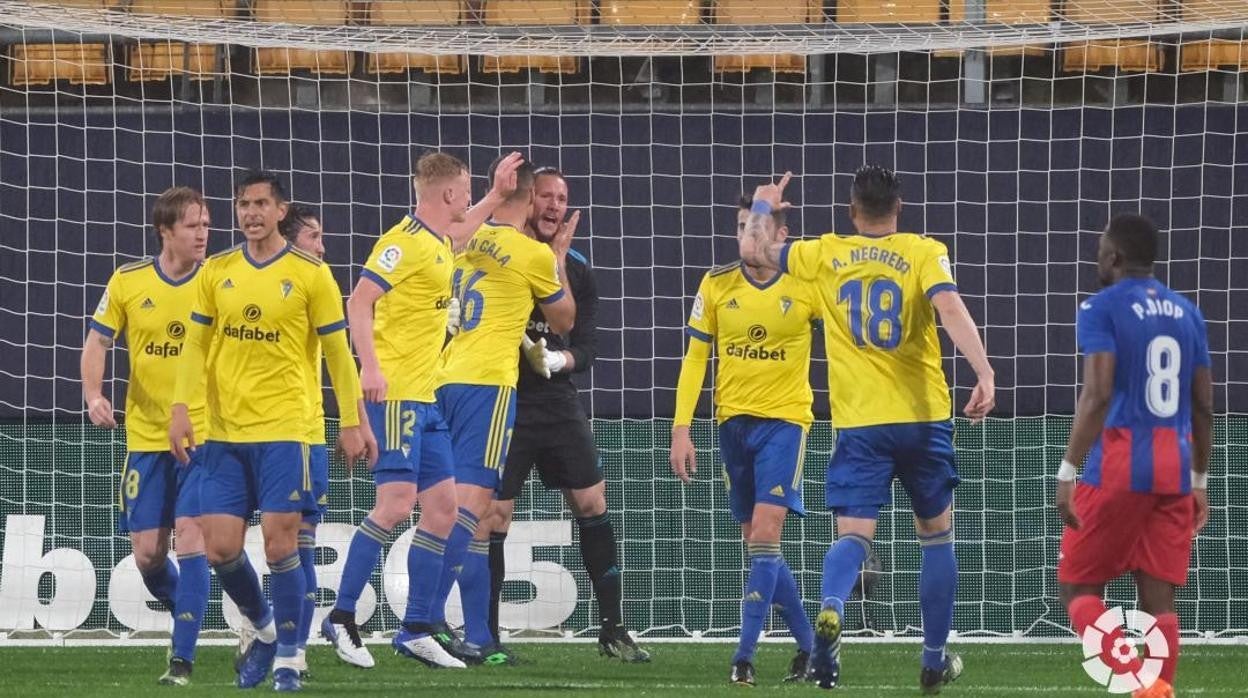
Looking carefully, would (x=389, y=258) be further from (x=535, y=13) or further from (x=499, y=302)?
(x=535, y=13)

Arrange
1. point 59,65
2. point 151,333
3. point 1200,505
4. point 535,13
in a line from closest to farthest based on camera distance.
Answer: point 1200,505
point 151,333
point 59,65
point 535,13

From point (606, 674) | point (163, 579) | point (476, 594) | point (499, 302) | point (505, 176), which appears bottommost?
point (606, 674)

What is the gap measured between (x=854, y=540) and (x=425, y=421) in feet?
6.86

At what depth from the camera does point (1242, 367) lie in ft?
39.0

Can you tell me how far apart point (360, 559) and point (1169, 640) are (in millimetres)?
3550

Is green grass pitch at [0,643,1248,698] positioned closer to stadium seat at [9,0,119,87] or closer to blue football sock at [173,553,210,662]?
blue football sock at [173,553,210,662]

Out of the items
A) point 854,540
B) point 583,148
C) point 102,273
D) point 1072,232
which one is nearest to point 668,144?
point 583,148

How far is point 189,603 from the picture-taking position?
7.59 m

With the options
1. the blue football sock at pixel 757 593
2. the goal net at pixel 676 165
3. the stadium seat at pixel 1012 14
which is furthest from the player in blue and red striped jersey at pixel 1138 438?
the stadium seat at pixel 1012 14

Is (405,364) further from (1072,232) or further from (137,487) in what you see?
(1072,232)

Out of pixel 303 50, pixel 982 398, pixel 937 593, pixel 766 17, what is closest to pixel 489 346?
pixel 937 593

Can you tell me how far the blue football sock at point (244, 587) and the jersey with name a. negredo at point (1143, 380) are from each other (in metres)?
3.02

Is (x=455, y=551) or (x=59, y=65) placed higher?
(x=59, y=65)

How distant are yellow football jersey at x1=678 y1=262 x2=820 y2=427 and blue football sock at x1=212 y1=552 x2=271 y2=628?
7.00 feet
